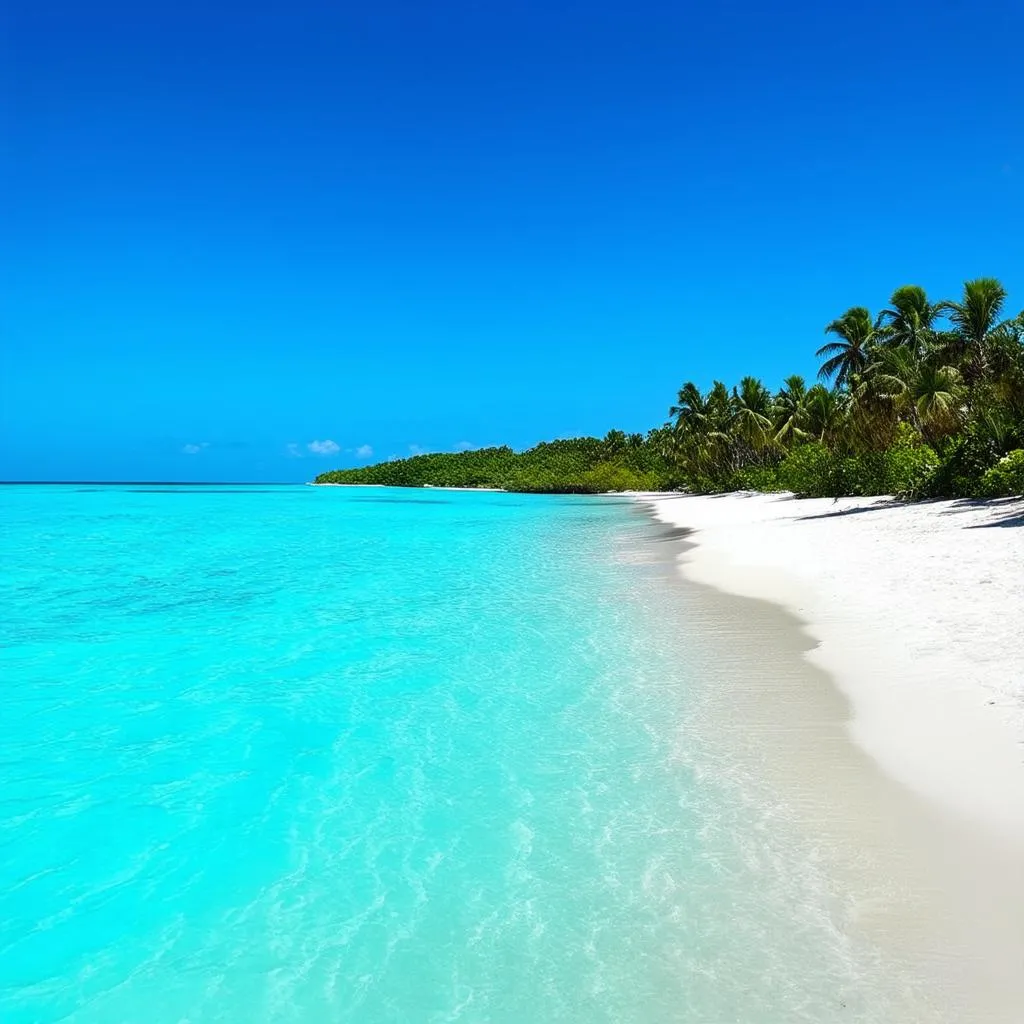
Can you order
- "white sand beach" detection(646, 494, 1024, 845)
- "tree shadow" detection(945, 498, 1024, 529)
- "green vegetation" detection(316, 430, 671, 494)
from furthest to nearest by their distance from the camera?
"green vegetation" detection(316, 430, 671, 494) < "tree shadow" detection(945, 498, 1024, 529) < "white sand beach" detection(646, 494, 1024, 845)

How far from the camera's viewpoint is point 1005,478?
2258cm

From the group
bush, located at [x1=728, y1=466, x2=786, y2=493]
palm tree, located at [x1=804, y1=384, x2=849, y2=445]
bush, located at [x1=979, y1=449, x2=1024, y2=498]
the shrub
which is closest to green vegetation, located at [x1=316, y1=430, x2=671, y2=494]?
bush, located at [x1=728, y1=466, x2=786, y2=493]

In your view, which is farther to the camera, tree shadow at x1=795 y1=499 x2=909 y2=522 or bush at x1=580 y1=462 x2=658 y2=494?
bush at x1=580 y1=462 x2=658 y2=494

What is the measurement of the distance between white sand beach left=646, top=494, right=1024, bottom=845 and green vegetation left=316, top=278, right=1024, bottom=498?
4.85 m

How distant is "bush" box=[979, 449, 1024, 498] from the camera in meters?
20.3

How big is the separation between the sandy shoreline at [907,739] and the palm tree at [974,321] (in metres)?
17.5

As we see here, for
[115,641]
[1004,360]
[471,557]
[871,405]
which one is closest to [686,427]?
[871,405]

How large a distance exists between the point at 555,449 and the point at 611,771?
126 meters

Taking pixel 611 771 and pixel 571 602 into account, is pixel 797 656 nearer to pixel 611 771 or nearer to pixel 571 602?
pixel 611 771

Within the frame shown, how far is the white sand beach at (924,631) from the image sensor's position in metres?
5.25

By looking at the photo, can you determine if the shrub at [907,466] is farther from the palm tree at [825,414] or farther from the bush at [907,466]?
the palm tree at [825,414]

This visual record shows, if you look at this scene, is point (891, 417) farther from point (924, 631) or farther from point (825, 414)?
point (924, 631)

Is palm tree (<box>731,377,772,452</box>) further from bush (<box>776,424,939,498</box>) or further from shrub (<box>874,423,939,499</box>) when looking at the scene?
shrub (<box>874,423,939,499</box>)

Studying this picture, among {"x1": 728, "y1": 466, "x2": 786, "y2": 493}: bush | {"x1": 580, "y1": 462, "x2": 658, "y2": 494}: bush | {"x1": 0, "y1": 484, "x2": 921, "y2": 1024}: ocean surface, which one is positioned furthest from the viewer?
{"x1": 580, "y1": 462, "x2": 658, "y2": 494}: bush
